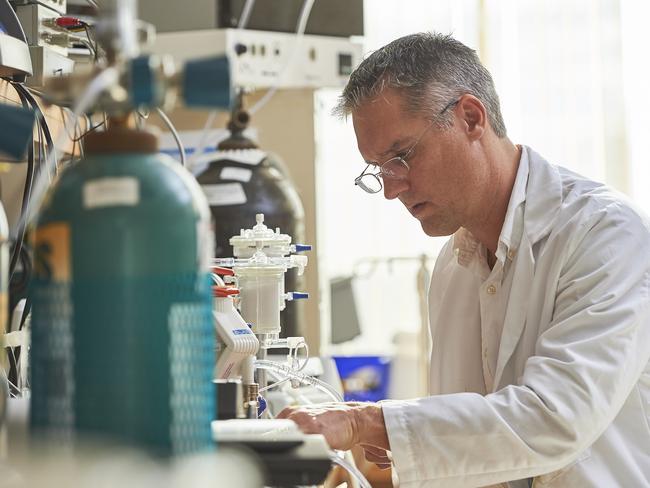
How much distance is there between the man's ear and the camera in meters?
1.67

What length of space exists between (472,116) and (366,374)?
1.85 m

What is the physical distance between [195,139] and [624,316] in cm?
191

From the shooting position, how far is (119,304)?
21.5 inches

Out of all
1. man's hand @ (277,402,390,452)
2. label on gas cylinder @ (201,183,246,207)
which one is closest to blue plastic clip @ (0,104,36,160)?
man's hand @ (277,402,390,452)

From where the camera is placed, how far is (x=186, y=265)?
0.57 metres

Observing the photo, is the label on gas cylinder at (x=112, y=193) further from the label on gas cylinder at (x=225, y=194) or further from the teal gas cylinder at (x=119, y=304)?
the label on gas cylinder at (x=225, y=194)

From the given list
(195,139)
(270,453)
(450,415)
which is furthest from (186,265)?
(195,139)

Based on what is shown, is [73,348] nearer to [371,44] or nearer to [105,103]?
[105,103]

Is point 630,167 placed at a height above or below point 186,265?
above

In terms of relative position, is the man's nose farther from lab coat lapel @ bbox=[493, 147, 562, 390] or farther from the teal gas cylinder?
the teal gas cylinder

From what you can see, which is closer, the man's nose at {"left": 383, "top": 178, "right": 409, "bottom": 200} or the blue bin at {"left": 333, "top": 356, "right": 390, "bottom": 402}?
the man's nose at {"left": 383, "top": 178, "right": 409, "bottom": 200}

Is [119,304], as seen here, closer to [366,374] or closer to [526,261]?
[526,261]

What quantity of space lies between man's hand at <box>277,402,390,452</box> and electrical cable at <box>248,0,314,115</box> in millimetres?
1921

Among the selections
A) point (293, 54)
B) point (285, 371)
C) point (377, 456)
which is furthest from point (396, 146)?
point (293, 54)
